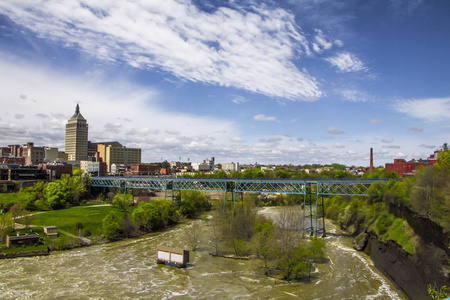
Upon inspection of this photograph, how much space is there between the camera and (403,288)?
98.7 feet

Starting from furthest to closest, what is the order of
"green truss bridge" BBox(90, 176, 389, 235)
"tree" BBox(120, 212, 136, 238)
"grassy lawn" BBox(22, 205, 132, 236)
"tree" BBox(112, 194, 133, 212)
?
"tree" BBox(112, 194, 133, 212) → "green truss bridge" BBox(90, 176, 389, 235) → "grassy lawn" BBox(22, 205, 132, 236) → "tree" BBox(120, 212, 136, 238)

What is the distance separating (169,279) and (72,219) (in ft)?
106

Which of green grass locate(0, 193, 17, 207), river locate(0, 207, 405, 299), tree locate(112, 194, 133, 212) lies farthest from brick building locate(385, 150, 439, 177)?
green grass locate(0, 193, 17, 207)

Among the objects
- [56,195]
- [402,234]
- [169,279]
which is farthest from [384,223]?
[56,195]

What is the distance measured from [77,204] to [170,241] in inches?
1532

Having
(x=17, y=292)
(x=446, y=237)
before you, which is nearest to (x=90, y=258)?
(x=17, y=292)

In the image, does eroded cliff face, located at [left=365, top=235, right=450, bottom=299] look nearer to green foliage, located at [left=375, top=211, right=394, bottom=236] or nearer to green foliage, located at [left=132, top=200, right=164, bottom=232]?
green foliage, located at [left=375, top=211, right=394, bottom=236]

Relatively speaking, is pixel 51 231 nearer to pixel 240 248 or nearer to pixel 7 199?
pixel 240 248

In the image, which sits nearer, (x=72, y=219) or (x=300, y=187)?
(x=72, y=219)

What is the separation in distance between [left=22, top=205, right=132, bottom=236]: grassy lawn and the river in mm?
10342

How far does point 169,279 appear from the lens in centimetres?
3262

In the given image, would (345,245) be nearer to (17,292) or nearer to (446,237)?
(446,237)

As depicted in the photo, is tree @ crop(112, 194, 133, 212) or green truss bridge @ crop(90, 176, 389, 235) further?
tree @ crop(112, 194, 133, 212)

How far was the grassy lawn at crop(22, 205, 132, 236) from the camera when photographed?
52.2m
